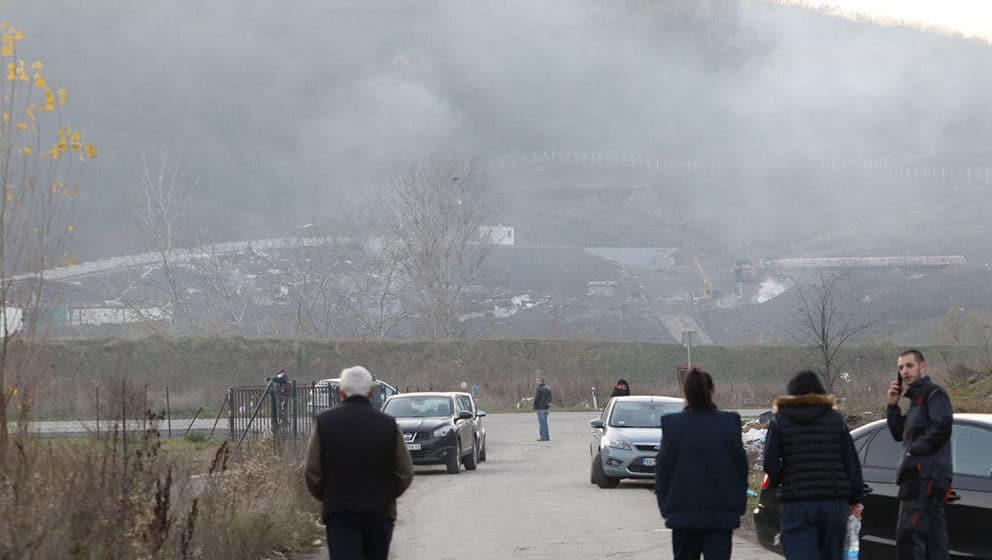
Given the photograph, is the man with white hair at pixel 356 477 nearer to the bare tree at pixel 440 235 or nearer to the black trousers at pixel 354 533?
the black trousers at pixel 354 533

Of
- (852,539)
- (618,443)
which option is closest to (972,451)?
(852,539)

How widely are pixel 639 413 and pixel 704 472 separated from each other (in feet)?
53.0

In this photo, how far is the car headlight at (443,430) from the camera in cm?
2666

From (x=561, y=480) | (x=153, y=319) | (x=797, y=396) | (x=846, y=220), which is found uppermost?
(x=846, y=220)

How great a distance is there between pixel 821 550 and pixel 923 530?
1.38 metres

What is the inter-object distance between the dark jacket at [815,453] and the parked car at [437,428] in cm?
1793

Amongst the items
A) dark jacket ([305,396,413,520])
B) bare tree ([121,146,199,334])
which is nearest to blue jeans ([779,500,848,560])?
dark jacket ([305,396,413,520])

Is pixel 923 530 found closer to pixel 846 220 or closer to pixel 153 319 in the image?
pixel 153 319

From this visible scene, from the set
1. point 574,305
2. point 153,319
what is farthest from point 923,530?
point 574,305

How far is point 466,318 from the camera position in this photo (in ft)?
408

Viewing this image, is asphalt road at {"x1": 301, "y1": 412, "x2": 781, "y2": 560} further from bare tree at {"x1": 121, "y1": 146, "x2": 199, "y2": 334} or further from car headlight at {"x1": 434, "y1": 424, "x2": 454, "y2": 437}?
bare tree at {"x1": 121, "y1": 146, "x2": 199, "y2": 334}

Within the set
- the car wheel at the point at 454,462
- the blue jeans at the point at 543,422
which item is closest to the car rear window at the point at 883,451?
the car wheel at the point at 454,462

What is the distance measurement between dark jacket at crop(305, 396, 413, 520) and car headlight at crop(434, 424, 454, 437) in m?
18.5

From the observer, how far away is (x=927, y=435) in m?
9.44
